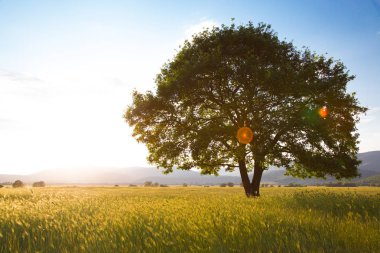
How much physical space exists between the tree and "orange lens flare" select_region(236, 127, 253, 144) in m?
0.22

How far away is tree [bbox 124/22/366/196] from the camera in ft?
64.6

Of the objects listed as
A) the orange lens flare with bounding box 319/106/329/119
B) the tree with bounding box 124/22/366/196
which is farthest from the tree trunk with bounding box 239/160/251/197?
the orange lens flare with bounding box 319/106/329/119

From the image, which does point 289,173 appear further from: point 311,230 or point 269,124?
point 311,230

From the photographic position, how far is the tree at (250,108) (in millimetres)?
19688

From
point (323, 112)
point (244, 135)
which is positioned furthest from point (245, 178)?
point (323, 112)

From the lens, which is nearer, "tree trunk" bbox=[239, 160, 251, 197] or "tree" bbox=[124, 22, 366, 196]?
"tree" bbox=[124, 22, 366, 196]

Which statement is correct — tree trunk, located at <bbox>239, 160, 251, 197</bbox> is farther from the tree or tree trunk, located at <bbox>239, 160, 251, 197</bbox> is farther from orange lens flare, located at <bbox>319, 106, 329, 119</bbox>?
orange lens flare, located at <bbox>319, 106, 329, 119</bbox>

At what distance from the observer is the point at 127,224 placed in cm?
723

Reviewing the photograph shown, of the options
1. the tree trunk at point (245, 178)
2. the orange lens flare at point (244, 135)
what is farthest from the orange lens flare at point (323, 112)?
the tree trunk at point (245, 178)

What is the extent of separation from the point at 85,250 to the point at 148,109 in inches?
681

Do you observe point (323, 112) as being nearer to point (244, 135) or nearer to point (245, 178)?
point (244, 135)

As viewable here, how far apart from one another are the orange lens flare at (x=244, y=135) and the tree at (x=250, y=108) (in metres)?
0.22

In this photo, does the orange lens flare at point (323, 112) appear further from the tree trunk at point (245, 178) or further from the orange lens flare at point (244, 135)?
the tree trunk at point (245, 178)

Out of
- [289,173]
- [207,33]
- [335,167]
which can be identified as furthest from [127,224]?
[289,173]
